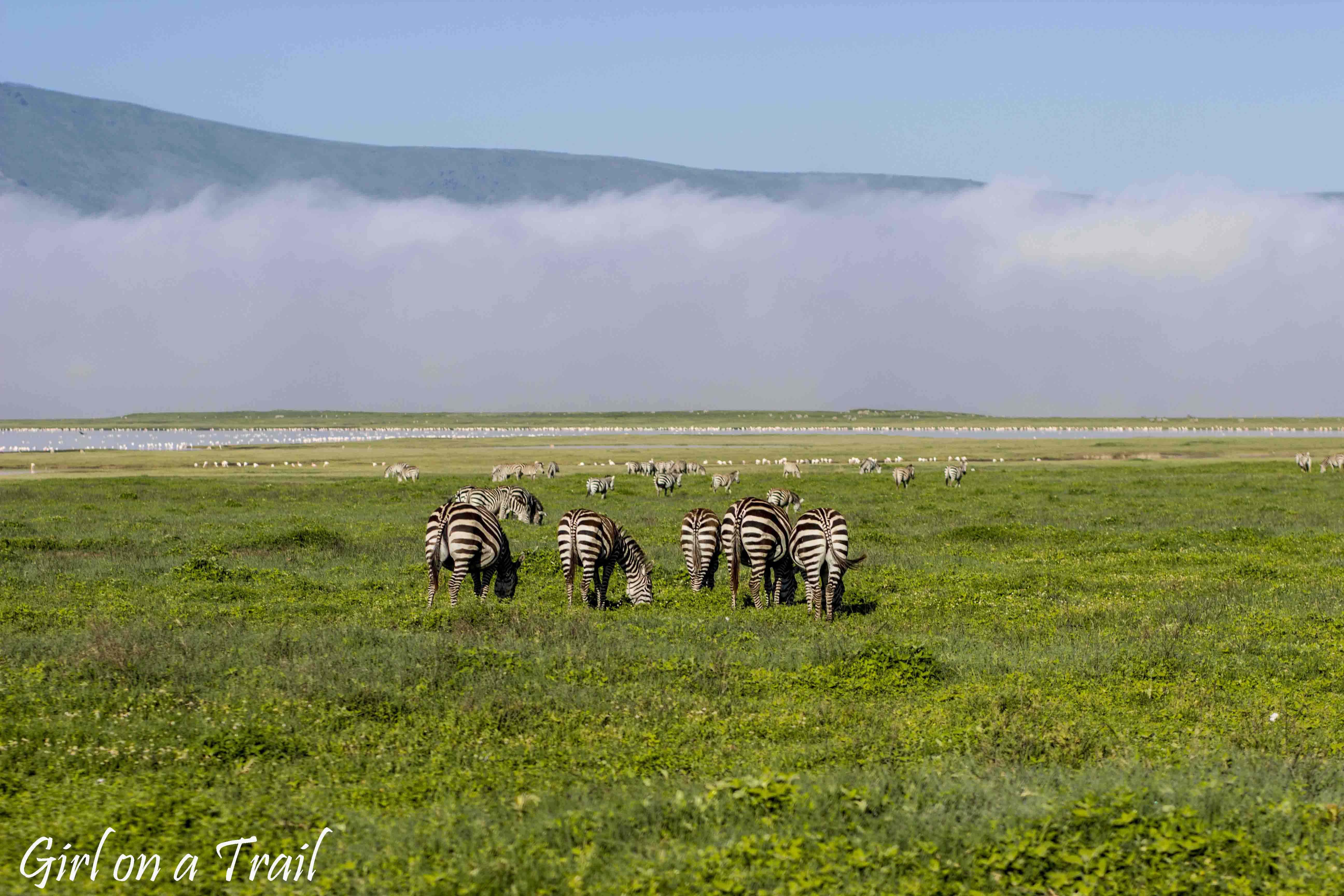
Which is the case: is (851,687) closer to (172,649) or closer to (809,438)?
(172,649)

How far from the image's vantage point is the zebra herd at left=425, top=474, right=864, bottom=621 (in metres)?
20.1

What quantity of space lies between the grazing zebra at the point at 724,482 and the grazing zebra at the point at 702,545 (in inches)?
1251

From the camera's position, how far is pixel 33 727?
38.5 feet

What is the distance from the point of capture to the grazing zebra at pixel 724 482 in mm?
56469

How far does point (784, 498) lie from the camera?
42562 millimetres

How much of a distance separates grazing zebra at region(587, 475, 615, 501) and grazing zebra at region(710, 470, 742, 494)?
215 inches

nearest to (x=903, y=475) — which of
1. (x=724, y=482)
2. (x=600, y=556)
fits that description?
(x=724, y=482)

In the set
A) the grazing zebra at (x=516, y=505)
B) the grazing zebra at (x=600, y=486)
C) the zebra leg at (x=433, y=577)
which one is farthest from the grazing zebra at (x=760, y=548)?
the grazing zebra at (x=600, y=486)

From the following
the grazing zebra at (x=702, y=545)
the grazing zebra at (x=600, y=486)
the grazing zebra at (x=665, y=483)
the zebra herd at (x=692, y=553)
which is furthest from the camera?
the grazing zebra at (x=665, y=483)

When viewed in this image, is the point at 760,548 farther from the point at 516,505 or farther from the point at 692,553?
the point at 516,505

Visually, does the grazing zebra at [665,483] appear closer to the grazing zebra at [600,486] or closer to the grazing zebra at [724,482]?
the grazing zebra at [724,482]

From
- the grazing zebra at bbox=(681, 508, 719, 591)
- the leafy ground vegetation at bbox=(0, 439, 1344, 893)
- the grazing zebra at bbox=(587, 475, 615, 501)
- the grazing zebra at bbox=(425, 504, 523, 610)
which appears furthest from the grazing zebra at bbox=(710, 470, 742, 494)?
the grazing zebra at bbox=(425, 504, 523, 610)

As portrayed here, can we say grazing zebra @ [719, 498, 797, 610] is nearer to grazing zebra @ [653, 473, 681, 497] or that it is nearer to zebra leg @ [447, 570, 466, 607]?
zebra leg @ [447, 570, 466, 607]

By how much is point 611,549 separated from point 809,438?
13132 cm
